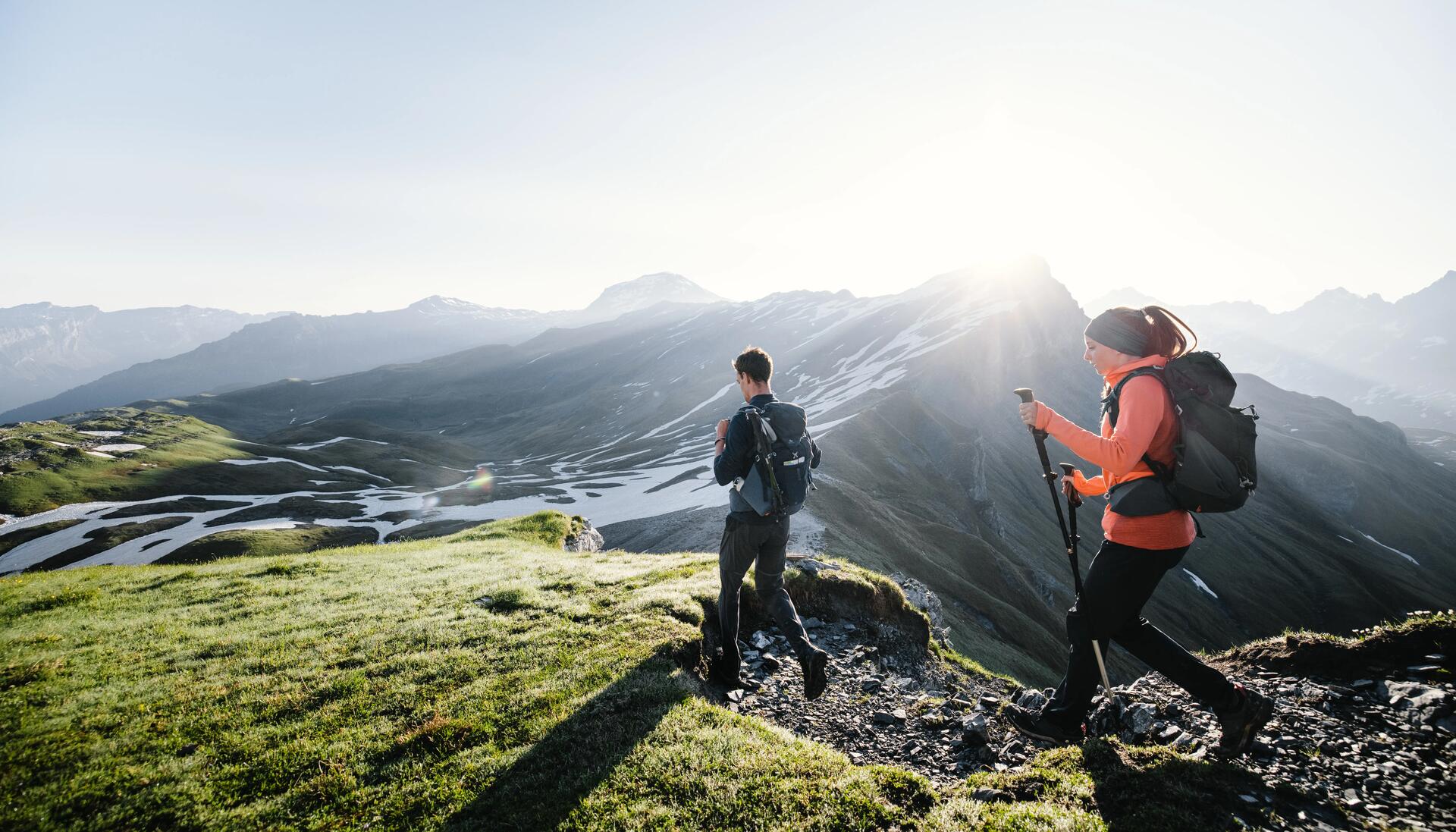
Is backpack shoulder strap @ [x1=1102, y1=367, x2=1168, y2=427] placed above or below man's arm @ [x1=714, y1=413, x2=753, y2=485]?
above

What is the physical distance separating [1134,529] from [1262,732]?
3023 mm

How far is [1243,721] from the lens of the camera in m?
5.72

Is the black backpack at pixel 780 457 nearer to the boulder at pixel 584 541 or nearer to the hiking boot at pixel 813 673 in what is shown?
the hiking boot at pixel 813 673

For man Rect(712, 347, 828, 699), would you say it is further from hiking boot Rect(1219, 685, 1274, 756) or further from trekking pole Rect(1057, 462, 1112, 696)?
hiking boot Rect(1219, 685, 1274, 756)

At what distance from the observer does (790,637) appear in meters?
8.14

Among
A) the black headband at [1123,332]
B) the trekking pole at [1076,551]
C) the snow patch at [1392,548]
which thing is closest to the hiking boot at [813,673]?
the trekking pole at [1076,551]

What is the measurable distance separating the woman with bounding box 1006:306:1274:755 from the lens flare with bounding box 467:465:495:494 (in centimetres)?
9853

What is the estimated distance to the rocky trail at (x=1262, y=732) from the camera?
503cm

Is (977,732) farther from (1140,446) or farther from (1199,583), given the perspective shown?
(1199,583)

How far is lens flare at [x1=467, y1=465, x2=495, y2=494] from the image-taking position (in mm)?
98500

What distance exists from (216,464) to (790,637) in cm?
13436

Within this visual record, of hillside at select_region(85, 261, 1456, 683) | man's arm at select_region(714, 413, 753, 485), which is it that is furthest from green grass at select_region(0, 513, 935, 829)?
hillside at select_region(85, 261, 1456, 683)

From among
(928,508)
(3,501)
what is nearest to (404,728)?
(928,508)

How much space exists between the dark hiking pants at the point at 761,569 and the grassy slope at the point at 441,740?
1381 mm
